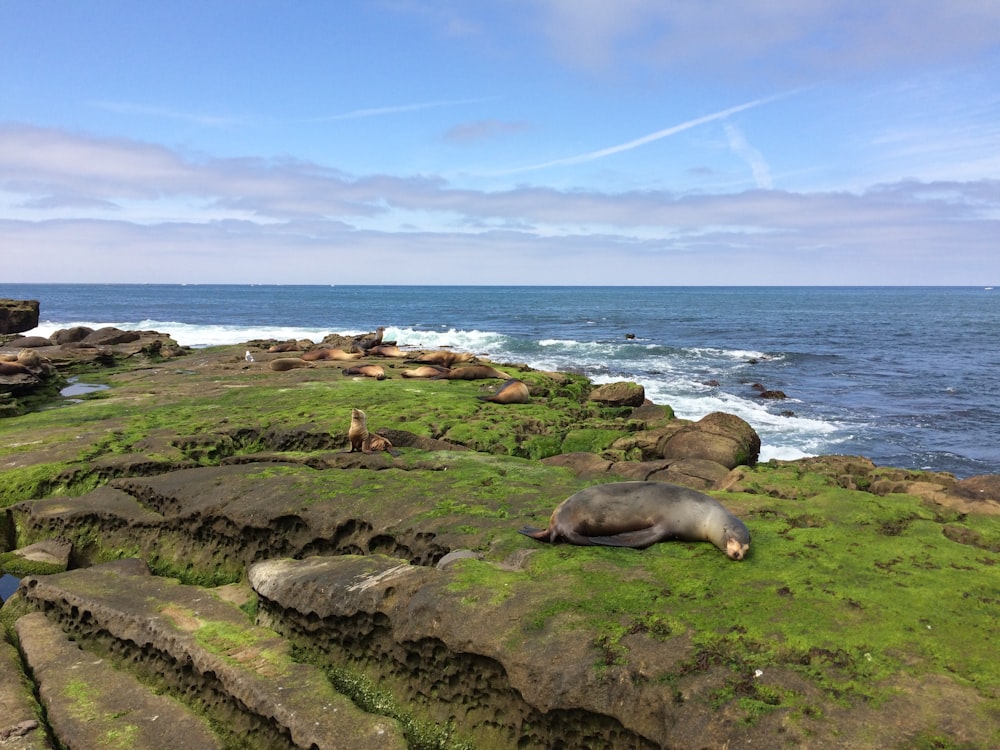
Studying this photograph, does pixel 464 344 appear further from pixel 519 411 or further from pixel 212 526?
pixel 212 526

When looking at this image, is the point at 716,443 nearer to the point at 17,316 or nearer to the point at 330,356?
the point at 330,356

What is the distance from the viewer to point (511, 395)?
14.1m

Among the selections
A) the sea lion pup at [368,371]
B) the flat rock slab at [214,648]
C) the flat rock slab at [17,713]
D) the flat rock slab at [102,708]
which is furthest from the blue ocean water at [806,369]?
the flat rock slab at [17,713]

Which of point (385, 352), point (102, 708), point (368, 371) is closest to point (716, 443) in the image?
point (102, 708)

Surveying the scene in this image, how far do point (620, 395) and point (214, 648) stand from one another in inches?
478

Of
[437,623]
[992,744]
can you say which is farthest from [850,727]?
[437,623]

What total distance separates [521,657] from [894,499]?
5492mm

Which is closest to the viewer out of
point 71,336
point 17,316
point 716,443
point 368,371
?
point 716,443

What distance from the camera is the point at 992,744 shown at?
349 cm

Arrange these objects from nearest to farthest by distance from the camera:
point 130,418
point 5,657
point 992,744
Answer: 1. point 992,744
2. point 5,657
3. point 130,418

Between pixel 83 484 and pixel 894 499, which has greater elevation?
pixel 894 499

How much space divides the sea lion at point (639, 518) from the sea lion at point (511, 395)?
24.1ft

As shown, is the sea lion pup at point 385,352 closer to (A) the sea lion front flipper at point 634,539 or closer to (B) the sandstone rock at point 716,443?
(B) the sandstone rock at point 716,443

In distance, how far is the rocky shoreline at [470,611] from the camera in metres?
4.11
